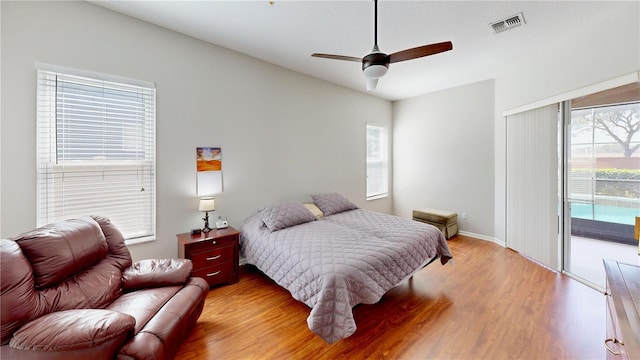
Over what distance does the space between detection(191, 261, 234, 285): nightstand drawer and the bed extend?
0.83 ft

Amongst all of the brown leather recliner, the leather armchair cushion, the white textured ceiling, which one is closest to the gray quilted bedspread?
the brown leather recliner

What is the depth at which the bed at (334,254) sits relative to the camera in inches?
73.5

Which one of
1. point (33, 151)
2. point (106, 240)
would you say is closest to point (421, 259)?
point (106, 240)

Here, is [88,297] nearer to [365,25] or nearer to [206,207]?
[206,207]

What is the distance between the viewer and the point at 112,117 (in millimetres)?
2471

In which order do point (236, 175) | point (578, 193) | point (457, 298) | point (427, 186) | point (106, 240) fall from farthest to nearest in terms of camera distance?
point (427, 186), point (236, 175), point (578, 193), point (457, 298), point (106, 240)

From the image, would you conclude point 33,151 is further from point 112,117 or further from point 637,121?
point 637,121

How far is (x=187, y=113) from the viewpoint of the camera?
2910 mm

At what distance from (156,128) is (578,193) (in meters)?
4.98

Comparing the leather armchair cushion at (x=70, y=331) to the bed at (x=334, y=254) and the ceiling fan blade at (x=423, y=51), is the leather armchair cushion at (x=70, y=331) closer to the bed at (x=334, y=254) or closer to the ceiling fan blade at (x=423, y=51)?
the bed at (x=334, y=254)

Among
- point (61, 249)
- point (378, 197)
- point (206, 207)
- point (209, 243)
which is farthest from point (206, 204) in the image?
point (378, 197)

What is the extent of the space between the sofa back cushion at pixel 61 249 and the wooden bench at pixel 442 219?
4688 mm

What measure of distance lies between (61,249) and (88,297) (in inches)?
14.2

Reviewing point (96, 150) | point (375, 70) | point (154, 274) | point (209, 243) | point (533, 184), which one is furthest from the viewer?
point (533, 184)
